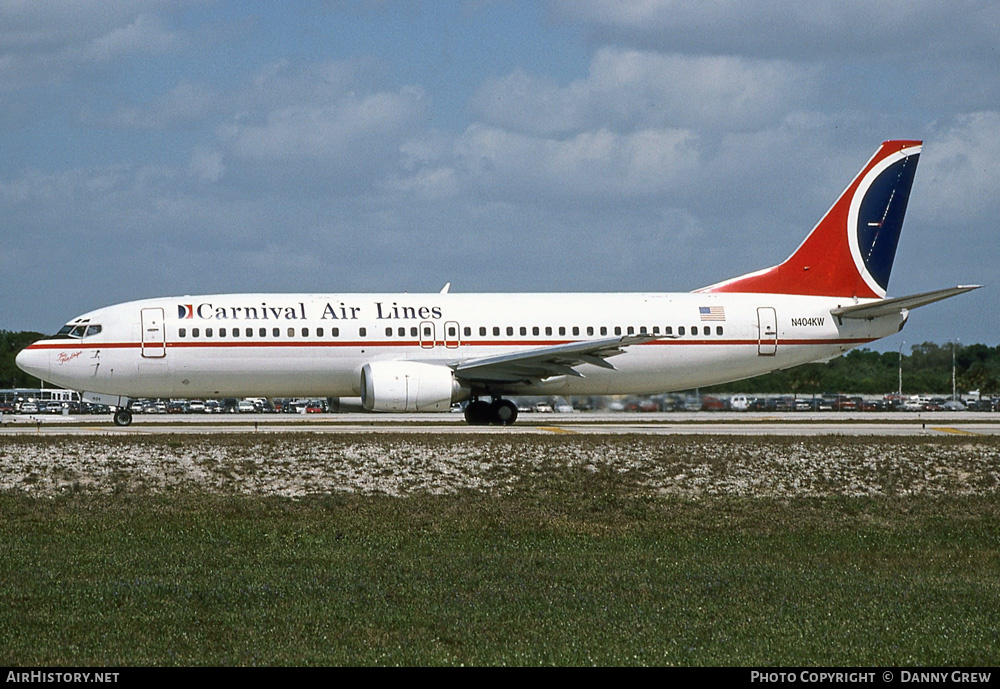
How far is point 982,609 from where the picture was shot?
11.8 m

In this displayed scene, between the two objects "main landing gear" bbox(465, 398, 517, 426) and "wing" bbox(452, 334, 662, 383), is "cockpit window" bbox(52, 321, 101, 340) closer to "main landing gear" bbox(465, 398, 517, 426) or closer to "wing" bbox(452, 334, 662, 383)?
"wing" bbox(452, 334, 662, 383)

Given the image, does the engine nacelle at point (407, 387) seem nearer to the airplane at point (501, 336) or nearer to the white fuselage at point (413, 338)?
the airplane at point (501, 336)

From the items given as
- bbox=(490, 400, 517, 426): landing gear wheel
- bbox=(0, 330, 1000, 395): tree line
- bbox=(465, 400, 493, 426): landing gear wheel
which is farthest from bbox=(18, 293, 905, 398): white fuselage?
bbox=(0, 330, 1000, 395): tree line

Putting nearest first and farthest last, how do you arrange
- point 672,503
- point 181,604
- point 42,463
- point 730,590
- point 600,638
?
point 600,638
point 181,604
point 730,590
point 672,503
point 42,463

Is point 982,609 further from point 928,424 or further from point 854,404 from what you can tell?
point 854,404

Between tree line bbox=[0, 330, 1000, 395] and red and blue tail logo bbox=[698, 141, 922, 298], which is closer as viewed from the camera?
red and blue tail logo bbox=[698, 141, 922, 298]

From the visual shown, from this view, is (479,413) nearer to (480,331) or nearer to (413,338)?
(480,331)

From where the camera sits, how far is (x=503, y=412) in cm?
3259

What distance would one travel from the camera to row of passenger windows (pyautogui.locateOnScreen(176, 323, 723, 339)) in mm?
31531

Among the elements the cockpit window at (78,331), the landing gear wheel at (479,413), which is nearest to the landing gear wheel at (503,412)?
the landing gear wheel at (479,413)

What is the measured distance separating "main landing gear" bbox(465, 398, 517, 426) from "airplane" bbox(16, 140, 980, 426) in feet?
0.13

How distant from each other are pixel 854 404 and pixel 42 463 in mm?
66343

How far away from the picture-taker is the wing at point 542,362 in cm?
3011
